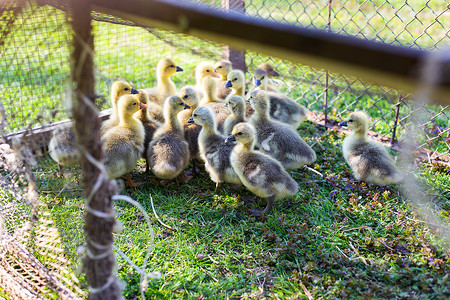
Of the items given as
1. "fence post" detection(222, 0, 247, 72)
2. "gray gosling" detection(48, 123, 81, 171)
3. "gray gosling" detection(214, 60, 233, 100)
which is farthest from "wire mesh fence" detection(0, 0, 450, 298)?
"gray gosling" detection(214, 60, 233, 100)

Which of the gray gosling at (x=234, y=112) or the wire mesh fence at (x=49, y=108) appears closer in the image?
the wire mesh fence at (x=49, y=108)

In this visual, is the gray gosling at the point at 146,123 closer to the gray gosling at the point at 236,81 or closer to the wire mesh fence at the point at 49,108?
the wire mesh fence at the point at 49,108

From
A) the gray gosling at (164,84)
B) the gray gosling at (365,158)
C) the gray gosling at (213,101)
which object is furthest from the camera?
the gray gosling at (164,84)

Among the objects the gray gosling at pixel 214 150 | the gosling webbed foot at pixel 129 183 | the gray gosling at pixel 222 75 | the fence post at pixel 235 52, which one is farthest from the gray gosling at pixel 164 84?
the gosling webbed foot at pixel 129 183

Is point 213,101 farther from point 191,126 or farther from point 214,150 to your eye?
point 214,150

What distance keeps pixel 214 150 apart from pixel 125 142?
798 mm

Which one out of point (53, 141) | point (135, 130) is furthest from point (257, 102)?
point (53, 141)

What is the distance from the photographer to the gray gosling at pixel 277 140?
3.79m

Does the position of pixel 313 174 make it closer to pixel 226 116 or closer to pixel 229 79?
pixel 226 116

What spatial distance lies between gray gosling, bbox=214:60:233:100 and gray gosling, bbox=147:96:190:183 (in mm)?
949

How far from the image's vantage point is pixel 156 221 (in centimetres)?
344

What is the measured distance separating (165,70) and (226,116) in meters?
1.06

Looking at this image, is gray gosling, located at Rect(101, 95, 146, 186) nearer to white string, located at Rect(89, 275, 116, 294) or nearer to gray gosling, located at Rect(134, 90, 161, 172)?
gray gosling, located at Rect(134, 90, 161, 172)

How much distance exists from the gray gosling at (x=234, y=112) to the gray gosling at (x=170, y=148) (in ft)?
1.50
